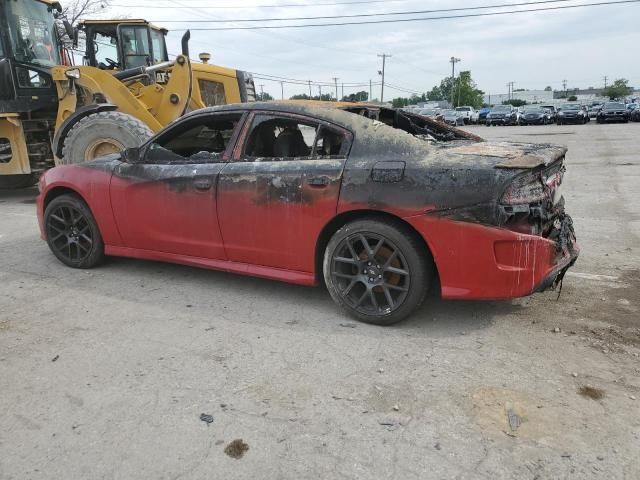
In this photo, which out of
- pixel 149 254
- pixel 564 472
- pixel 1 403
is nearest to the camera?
pixel 564 472

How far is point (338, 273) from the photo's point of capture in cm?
386

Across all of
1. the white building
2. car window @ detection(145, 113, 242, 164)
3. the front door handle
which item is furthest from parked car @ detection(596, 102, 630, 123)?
the white building

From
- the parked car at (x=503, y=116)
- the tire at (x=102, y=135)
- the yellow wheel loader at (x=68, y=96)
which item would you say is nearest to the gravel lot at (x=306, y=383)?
the tire at (x=102, y=135)

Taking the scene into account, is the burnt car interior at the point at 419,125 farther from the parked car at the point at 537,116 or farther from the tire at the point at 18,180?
the parked car at the point at 537,116

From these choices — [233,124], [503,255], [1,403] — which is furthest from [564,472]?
[233,124]

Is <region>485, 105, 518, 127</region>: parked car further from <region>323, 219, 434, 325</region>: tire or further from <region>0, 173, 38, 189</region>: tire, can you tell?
<region>323, 219, 434, 325</region>: tire

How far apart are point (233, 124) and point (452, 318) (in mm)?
2412

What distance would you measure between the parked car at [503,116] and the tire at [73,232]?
41.5 metres

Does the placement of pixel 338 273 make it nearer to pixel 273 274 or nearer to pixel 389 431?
pixel 273 274

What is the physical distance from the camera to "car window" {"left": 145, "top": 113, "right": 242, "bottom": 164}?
Result: 4430 millimetres

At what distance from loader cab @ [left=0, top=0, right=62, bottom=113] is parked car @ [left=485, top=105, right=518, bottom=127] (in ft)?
124

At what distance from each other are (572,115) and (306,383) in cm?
4051

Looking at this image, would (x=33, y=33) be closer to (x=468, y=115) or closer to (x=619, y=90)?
(x=468, y=115)

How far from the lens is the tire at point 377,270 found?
11.8 feet
